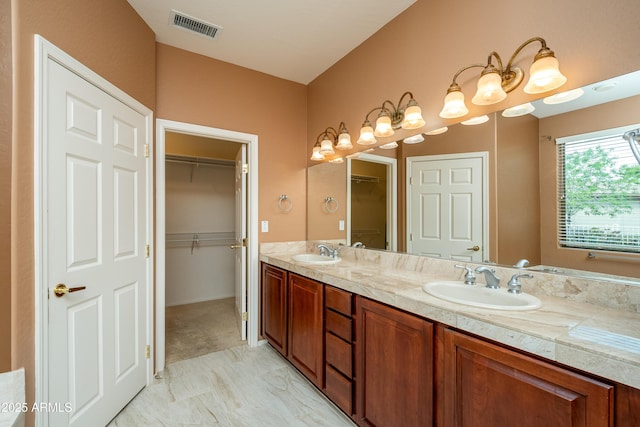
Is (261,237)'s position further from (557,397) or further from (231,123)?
(557,397)

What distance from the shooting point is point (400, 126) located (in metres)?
2.09

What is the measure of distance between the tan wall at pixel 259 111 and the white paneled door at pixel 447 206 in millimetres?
1415

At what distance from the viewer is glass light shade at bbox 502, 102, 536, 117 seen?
1424 millimetres

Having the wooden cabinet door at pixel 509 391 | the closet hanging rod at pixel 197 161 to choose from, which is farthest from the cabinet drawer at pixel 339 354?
the closet hanging rod at pixel 197 161

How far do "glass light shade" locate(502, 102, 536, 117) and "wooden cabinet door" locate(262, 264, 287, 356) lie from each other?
73.6 inches

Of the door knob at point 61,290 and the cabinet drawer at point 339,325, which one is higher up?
the door knob at point 61,290

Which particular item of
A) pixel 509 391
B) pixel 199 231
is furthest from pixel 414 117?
pixel 199 231

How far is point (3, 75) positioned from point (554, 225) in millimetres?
2549

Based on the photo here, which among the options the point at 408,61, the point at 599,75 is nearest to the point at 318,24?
the point at 408,61

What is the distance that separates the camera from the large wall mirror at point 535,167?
1187 mm

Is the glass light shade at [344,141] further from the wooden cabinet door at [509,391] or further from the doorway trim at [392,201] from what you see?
the wooden cabinet door at [509,391]

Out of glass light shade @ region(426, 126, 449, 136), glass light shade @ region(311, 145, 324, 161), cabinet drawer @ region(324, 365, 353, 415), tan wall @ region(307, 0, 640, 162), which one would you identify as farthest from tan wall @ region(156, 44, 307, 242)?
glass light shade @ region(426, 126, 449, 136)

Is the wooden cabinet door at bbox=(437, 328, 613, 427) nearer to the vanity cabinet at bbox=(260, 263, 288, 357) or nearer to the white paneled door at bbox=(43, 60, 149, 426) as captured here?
the vanity cabinet at bbox=(260, 263, 288, 357)

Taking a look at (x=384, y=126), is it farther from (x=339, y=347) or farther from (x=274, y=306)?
(x=274, y=306)
